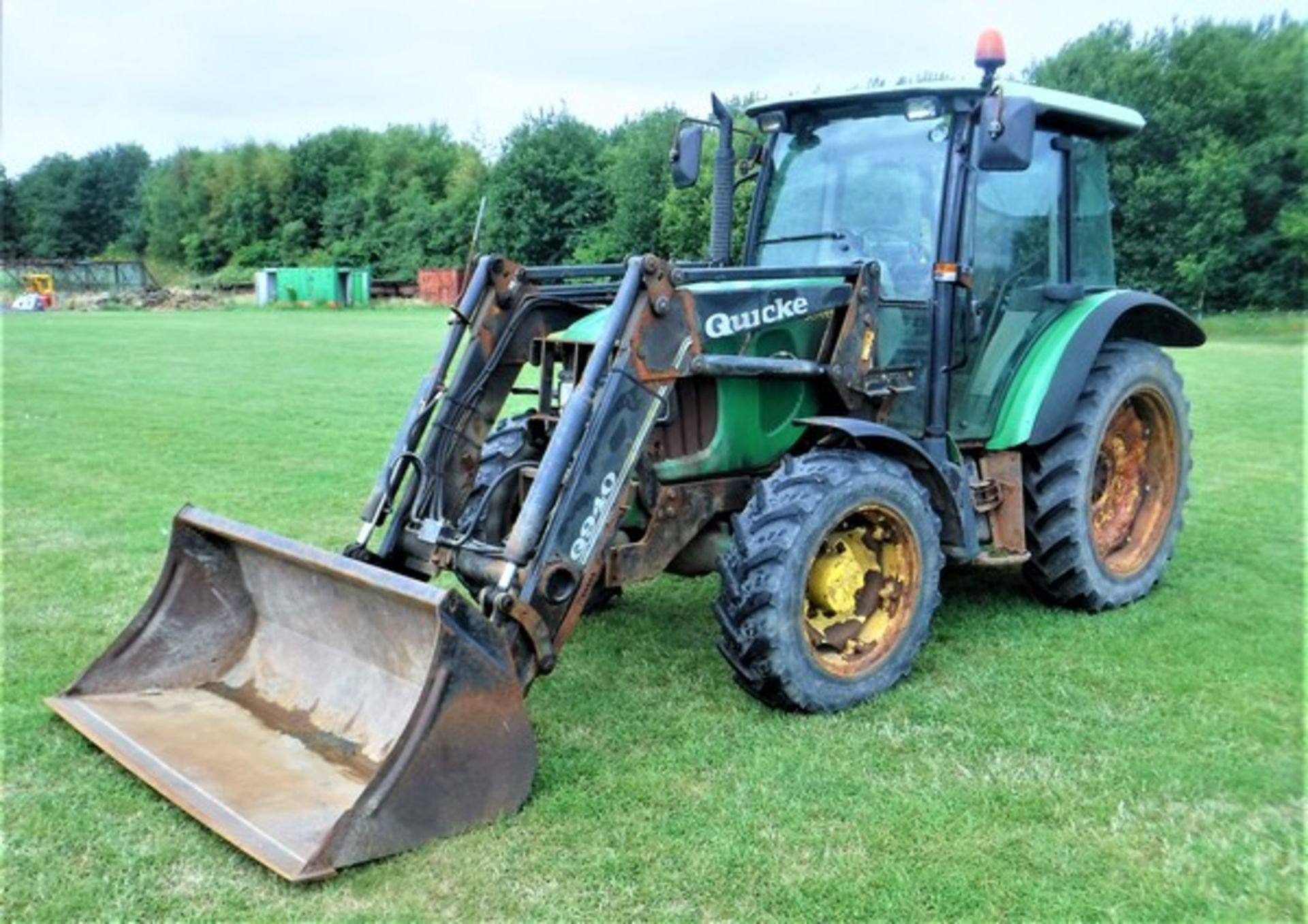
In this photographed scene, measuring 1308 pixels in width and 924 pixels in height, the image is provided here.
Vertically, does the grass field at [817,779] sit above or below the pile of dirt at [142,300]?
below

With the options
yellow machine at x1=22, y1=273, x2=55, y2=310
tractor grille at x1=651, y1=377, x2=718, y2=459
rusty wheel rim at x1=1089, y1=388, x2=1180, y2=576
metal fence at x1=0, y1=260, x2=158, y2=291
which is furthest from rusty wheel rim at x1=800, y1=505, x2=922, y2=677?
metal fence at x1=0, y1=260, x2=158, y2=291

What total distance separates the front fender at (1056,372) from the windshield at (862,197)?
0.82 metres

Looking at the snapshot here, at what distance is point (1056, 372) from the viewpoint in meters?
5.87

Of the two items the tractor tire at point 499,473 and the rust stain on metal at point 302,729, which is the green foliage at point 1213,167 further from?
the rust stain on metal at point 302,729

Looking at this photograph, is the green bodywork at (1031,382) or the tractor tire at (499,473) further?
the green bodywork at (1031,382)

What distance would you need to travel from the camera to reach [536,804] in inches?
155

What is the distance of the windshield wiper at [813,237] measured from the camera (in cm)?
575

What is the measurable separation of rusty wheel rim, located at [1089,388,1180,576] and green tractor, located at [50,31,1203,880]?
0.07 feet

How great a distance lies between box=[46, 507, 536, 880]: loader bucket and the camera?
11.9ft

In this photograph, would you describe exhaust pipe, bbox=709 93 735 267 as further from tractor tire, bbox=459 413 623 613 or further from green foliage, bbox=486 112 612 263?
green foliage, bbox=486 112 612 263

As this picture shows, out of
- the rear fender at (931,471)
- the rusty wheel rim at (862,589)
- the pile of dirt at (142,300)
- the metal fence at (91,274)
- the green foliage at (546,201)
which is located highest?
the green foliage at (546,201)

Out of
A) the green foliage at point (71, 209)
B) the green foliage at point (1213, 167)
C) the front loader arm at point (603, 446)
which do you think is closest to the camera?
the front loader arm at point (603, 446)

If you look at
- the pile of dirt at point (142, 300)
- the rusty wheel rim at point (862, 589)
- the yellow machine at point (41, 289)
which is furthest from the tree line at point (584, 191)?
the rusty wheel rim at point (862, 589)

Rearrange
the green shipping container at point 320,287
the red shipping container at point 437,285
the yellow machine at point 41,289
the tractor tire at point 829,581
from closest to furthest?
the tractor tire at point 829,581
the red shipping container at point 437,285
the yellow machine at point 41,289
the green shipping container at point 320,287
